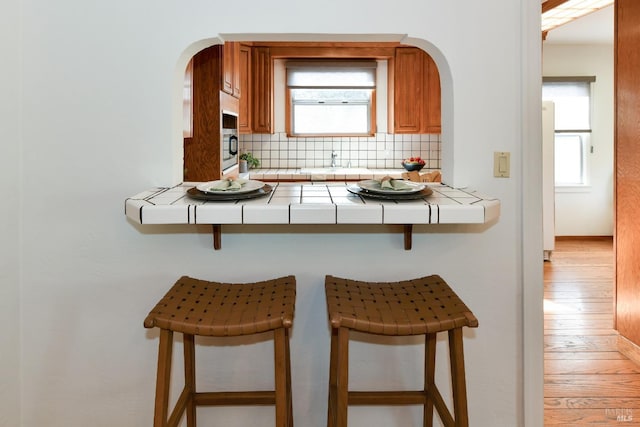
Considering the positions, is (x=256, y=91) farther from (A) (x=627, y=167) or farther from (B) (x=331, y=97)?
(A) (x=627, y=167)

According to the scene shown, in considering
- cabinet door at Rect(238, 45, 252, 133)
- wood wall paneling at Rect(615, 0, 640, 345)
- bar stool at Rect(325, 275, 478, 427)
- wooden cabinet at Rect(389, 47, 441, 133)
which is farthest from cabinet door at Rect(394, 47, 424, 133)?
bar stool at Rect(325, 275, 478, 427)

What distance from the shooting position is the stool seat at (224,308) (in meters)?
1.20

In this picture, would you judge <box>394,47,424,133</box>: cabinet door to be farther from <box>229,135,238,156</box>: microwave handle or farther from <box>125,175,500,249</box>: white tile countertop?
<box>125,175,500,249</box>: white tile countertop

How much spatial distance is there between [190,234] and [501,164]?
3.71 feet

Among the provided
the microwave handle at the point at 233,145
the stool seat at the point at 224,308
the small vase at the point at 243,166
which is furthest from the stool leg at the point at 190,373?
the small vase at the point at 243,166

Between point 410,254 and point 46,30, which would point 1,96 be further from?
point 410,254

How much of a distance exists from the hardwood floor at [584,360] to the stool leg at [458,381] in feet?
3.55

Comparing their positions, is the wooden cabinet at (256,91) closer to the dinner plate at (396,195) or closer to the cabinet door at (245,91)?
the cabinet door at (245,91)

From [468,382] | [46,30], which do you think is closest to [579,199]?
[468,382]

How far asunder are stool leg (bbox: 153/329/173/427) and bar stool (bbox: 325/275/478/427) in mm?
452

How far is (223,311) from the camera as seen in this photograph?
1.30m

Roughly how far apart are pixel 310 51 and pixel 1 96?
3880 mm

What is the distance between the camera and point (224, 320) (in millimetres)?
1233

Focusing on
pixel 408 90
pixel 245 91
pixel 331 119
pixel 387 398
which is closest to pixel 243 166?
pixel 245 91
